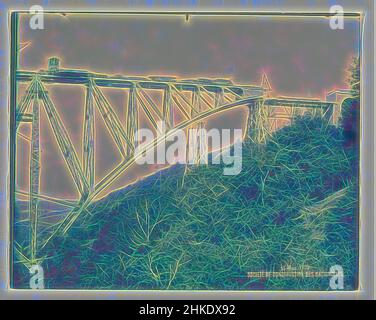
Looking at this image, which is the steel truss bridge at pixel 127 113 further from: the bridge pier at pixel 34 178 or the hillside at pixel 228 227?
the hillside at pixel 228 227

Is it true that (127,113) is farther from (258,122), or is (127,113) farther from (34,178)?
(258,122)

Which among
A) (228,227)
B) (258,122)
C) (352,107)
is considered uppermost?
(352,107)

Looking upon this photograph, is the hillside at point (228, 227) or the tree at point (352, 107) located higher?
the tree at point (352, 107)

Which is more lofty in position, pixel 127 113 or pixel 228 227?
pixel 127 113

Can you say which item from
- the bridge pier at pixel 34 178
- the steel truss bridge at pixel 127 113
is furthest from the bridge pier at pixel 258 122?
the bridge pier at pixel 34 178

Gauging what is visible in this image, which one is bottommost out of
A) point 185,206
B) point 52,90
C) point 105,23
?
point 185,206

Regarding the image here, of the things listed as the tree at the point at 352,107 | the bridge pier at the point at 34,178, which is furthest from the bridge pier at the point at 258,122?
the bridge pier at the point at 34,178

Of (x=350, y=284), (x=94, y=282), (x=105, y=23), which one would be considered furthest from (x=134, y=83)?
(x=350, y=284)

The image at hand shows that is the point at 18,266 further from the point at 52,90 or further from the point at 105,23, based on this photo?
the point at 105,23

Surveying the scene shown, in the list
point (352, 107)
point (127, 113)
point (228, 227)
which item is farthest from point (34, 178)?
point (352, 107)
